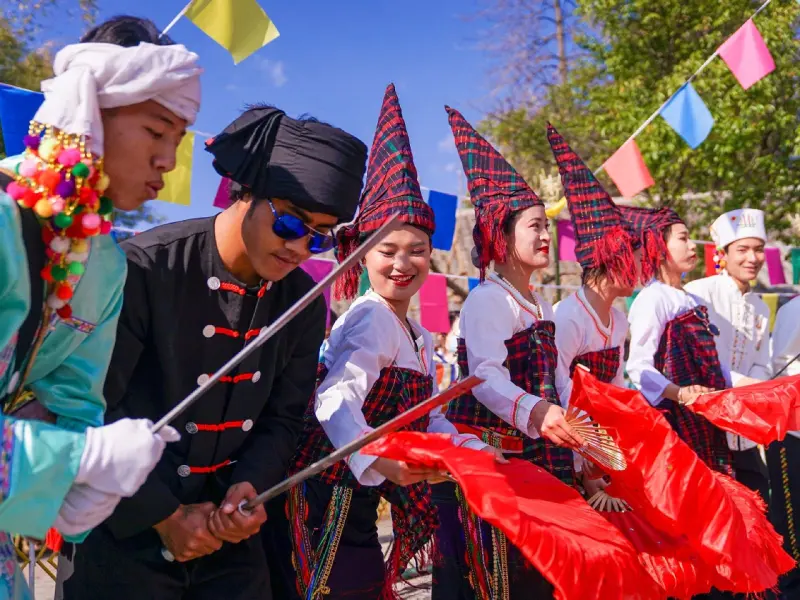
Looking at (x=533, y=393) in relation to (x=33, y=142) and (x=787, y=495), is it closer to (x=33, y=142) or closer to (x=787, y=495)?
(x=33, y=142)

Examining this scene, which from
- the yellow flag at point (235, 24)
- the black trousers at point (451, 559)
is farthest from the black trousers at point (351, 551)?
the yellow flag at point (235, 24)

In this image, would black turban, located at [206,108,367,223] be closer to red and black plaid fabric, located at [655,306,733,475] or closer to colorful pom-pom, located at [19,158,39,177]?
colorful pom-pom, located at [19,158,39,177]

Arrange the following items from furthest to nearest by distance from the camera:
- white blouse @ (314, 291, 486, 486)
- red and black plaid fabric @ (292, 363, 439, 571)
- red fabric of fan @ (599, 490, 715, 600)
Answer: red fabric of fan @ (599, 490, 715, 600) < red and black plaid fabric @ (292, 363, 439, 571) < white blouse @ (314, 291, 486, 486)

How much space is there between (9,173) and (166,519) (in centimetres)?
93

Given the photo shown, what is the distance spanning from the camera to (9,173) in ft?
4.88

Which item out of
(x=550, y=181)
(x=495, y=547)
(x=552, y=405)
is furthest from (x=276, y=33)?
(x=550, y=181)

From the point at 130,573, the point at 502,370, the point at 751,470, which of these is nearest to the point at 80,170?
the point at 130,573

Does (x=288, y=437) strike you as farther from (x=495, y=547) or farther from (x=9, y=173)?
(x=9, y=173)

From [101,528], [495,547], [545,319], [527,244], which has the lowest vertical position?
[495,547]

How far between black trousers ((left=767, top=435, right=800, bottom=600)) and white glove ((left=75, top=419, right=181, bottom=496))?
13.4 feet

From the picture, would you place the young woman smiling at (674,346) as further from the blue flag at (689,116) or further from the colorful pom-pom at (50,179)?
the colorful pom-pom at (50,179)

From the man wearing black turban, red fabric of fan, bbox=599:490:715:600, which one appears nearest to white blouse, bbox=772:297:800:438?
red fabric of fan, bbox=599:490:715:600

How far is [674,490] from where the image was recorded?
2723 millimetres

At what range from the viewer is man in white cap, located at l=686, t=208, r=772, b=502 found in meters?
4.38
